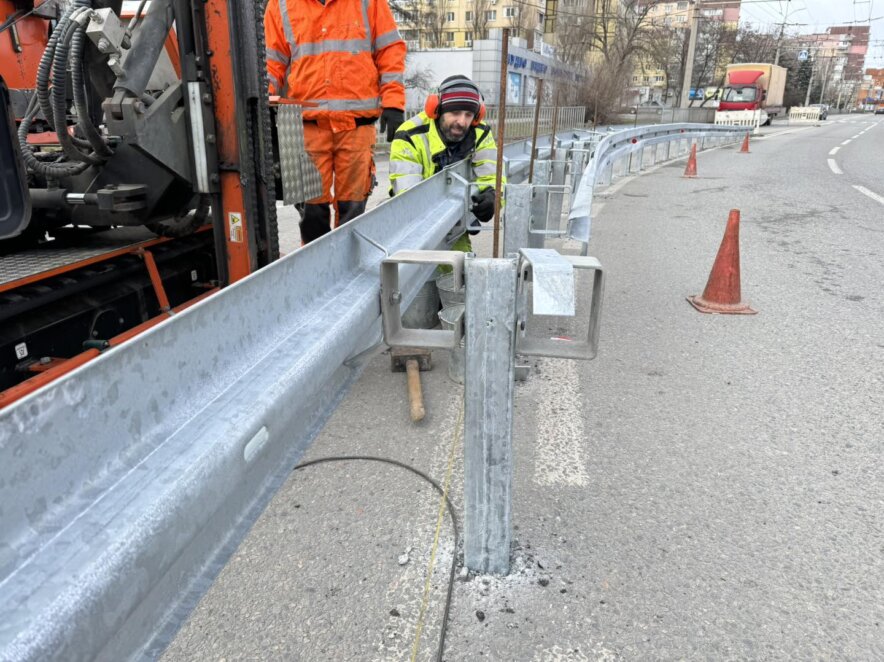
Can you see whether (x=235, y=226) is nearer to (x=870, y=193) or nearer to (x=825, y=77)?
(x=870, y=193)

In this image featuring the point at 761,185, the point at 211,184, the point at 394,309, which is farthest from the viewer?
the point at 761,185

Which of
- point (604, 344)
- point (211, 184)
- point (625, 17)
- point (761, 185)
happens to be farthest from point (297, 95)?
point (625, 17)

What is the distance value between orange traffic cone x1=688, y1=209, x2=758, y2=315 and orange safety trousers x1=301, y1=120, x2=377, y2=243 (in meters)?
2.83

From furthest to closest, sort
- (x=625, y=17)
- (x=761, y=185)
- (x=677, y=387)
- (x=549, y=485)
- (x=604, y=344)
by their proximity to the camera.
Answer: (x=625, y=17) < (x=761, y=185) < (x=604, y=344) < (x=677, y=387) < (x=549, y=485)

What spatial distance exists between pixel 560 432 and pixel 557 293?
1805mm

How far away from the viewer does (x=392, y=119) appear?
4816mm

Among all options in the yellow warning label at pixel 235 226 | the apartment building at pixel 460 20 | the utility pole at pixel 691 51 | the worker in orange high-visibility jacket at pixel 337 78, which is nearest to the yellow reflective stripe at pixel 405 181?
the worker in orange high-visibility jacket at pixel 337 78

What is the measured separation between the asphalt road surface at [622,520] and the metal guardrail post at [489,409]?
0.56 feet

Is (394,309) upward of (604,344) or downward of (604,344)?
upward

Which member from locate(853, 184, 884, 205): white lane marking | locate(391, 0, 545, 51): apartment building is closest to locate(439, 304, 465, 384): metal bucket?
locate(853, 184, 884, 205): white lane marking

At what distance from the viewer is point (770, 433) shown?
10.9 ft

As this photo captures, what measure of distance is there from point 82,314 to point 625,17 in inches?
1925

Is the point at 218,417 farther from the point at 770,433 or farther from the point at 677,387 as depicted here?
the point at 677,387

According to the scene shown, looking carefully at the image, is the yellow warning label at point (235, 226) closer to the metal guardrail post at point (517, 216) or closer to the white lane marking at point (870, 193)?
the metal guardrail post at point (517, 216)
